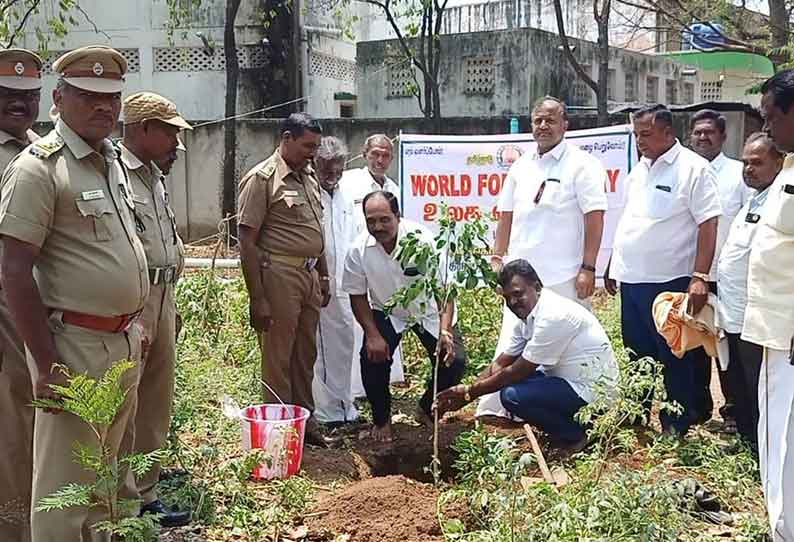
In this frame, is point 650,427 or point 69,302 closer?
point 69,302

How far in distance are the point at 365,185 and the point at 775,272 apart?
325 centimetres

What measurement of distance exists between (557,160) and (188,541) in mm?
3025

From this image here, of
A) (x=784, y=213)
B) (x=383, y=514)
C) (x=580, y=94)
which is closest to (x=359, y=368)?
(x=383, y=514)

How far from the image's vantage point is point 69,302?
2.79m

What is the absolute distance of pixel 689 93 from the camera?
24.2m

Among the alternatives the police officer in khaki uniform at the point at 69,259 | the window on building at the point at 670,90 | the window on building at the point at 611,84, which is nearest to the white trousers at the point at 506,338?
the police officer in khaki uniform at the point at 69,259

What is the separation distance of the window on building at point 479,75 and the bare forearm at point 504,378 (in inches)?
448

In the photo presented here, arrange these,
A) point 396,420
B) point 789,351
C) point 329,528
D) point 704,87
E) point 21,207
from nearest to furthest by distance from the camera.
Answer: point 21,207 → point 789,351 → point 329,528 → point 396,420 → point 704,87

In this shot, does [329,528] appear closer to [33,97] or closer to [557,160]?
[33,97]

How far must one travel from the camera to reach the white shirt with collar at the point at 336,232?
5.35 m

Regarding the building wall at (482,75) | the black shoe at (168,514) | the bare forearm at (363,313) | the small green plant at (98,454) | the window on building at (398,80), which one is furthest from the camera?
the window on building at (398,80)

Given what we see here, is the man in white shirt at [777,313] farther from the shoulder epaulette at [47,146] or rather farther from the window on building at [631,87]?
the window on building at [631,87]

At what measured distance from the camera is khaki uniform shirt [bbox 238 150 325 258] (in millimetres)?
4500

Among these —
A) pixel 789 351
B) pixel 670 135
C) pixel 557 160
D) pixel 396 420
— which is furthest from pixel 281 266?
pixel 789 351
